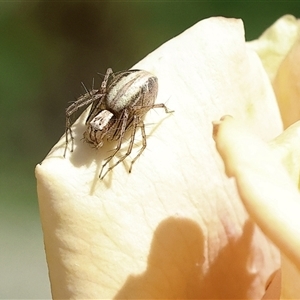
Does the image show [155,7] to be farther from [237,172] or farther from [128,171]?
[237,172]

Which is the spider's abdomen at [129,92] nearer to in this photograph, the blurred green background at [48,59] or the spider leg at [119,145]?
the spider leg at [119,145]

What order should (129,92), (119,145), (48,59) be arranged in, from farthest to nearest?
(48,59)
(129,92)
(119,145)

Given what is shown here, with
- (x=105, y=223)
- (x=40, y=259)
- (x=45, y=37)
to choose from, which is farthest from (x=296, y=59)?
(x=45, y=37)

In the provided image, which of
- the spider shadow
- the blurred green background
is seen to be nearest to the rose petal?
the spider shadow

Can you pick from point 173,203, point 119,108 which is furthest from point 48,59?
point 173,203

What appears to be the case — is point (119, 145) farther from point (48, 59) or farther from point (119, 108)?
point (48, 59)

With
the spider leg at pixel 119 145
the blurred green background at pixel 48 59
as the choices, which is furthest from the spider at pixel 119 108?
the blurred green background at pixel 48 59
